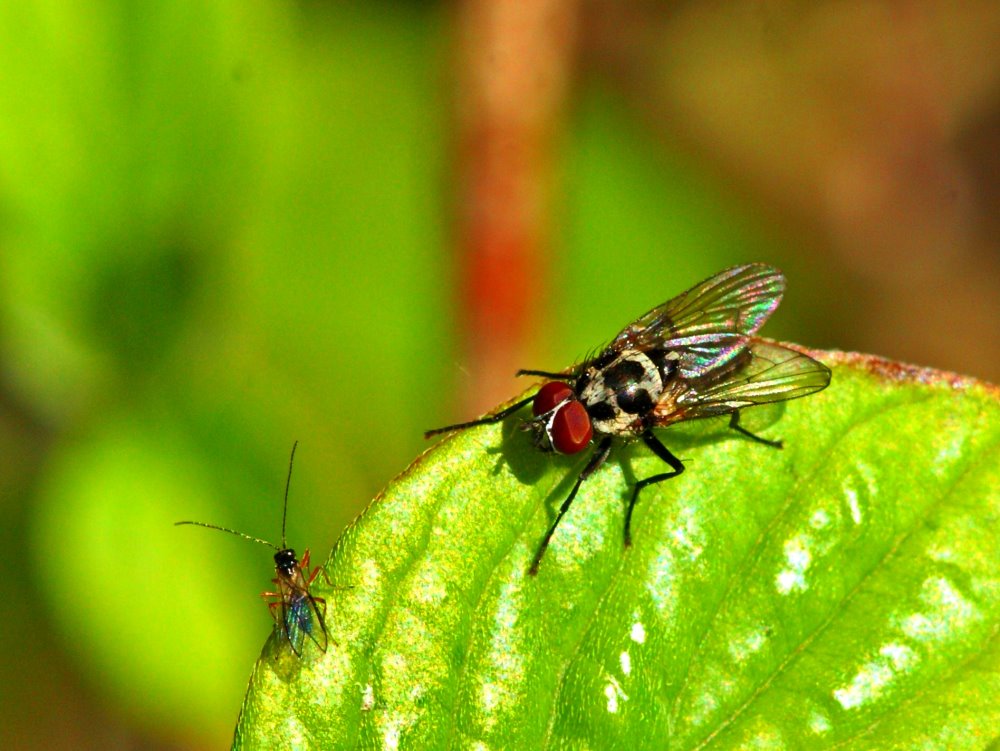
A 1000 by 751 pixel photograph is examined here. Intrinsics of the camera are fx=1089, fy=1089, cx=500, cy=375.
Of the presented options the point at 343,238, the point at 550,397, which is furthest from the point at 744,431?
the point at 343,238

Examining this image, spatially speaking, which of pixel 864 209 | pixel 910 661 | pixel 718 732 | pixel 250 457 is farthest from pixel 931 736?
pixel 864 209

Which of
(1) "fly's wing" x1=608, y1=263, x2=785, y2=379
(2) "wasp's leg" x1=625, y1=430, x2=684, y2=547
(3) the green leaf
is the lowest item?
(3) the green leaf

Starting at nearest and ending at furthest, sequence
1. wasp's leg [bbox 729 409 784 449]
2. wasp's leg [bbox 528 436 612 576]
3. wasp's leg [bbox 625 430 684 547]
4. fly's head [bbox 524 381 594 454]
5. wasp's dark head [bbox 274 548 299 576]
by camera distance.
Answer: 1. wasp's leg [bbox 528 436 612 576]
2. wasp's leg [bbox 625 430 684 547]
3. wasp's leg [bbox 729 409 784 449]
4. fly's head [bbox 524 381 594 454]
5. wasp's dark head [bbox 274 548 299 576]

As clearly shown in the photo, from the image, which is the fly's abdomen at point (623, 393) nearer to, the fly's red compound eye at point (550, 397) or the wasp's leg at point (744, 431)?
the fly's red compound eye at point (550, 397)

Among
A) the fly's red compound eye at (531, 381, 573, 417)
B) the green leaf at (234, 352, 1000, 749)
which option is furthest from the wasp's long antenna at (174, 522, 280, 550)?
the green leaf at (234, 352, 1000, 749)

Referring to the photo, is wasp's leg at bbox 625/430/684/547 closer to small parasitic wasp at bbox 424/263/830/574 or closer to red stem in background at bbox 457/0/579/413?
small parasitic wasp at bbox 424/263/830/574

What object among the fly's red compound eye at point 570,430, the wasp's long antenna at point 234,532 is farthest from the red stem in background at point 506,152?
the fly's red compound eye at point 570,430
